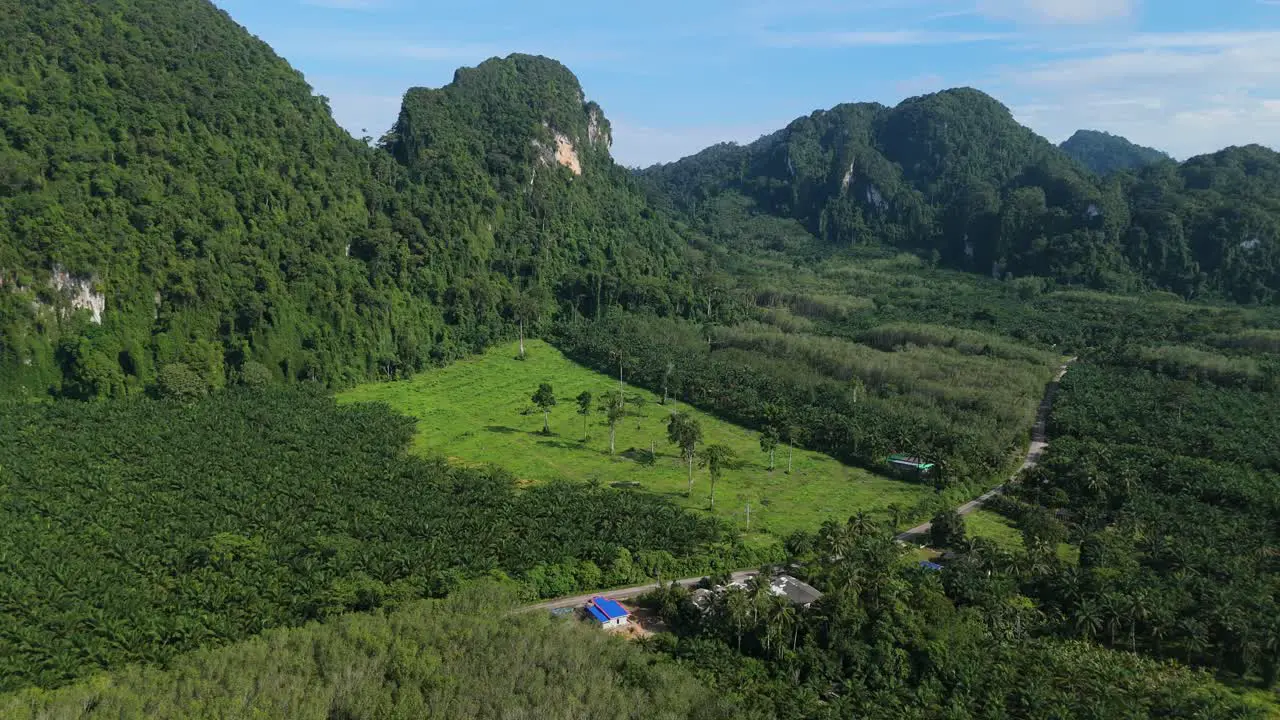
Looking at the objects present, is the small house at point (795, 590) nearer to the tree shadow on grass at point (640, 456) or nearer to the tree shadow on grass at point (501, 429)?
the tree shadow on grass at point (640, 456)

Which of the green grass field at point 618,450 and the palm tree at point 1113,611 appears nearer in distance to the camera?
the palm tree at point 1113,611

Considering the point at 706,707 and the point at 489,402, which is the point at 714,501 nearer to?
the point at 706,707

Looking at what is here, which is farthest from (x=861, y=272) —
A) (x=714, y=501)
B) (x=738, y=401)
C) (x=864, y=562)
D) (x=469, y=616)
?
(x=469, y=616)

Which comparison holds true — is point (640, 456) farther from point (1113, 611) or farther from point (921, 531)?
point (1113, 611)

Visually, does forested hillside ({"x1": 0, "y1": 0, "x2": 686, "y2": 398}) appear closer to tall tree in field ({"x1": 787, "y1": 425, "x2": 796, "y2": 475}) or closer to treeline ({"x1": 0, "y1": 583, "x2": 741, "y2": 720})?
tall tree in field ({"x1": 787, "y1": 425, "x2": 796, "y2": 475})

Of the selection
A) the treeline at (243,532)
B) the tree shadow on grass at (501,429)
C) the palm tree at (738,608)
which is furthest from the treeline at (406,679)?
the tree shadow on grass at (501,429)
